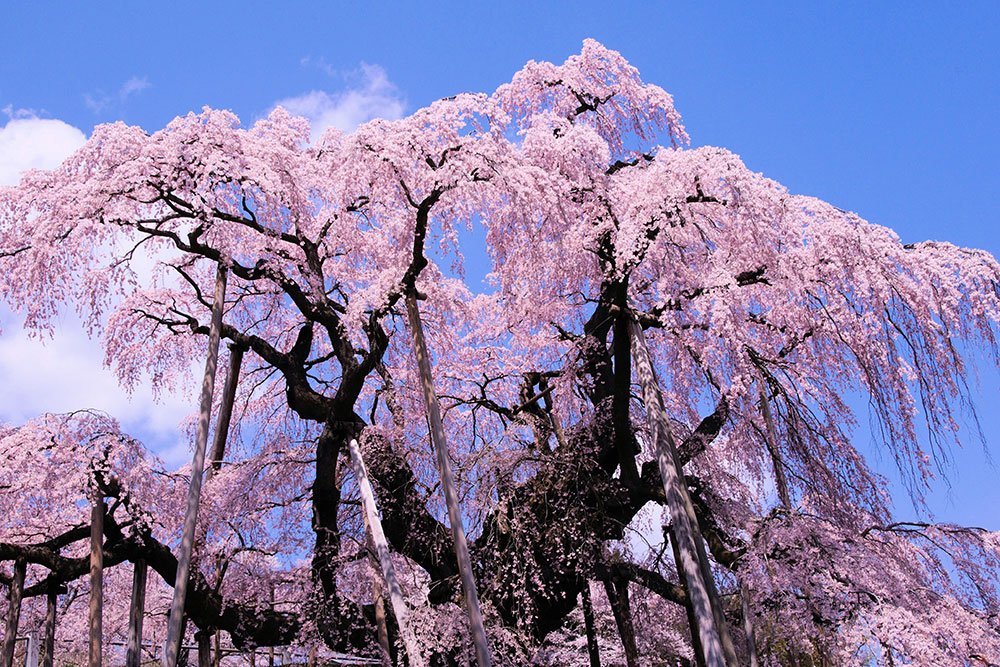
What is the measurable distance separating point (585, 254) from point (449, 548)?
17.2ft

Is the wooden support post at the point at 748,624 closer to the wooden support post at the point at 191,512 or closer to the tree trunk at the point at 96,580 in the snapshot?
the wooden support post at the point at 191,512

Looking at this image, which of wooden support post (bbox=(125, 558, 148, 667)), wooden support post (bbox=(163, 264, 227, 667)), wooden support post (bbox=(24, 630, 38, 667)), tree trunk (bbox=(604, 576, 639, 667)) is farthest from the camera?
tree trunk (bbox=(604, 576, 639, 667))

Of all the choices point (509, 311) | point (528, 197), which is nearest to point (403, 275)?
point (528, 197)

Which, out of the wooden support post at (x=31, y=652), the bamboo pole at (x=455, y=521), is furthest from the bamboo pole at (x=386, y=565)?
the wooden support post at (x=31, y=652)

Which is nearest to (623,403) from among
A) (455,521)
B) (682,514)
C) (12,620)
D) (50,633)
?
(682,514)

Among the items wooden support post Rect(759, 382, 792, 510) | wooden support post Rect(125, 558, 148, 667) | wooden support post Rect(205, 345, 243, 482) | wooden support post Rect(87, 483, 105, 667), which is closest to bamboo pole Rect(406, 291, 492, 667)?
wooden support post Rect(205, 345, 243, 482)

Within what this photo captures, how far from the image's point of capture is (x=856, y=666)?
8.71 m

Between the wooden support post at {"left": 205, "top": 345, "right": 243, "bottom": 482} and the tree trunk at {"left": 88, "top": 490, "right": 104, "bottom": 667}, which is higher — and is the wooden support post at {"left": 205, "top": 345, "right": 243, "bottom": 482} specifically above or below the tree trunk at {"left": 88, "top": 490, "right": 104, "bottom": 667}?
above

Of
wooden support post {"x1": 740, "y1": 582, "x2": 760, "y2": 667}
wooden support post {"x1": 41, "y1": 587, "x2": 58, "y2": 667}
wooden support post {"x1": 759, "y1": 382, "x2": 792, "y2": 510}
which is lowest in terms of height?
wooden support post {"x1": 740, "y1": 582, "x2": 760, "y2": 667}

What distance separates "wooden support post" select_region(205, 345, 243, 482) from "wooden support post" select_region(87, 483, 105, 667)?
1.55 meters

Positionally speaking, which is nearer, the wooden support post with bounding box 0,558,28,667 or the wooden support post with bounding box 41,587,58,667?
→ the wooden support post with bounding box 41,587,58,667

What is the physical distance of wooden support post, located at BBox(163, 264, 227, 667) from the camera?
8805mm

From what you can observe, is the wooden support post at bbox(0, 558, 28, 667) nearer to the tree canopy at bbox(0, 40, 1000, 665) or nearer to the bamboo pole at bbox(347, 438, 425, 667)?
the tree canopy at bbox(0, 40, 1000, 665)

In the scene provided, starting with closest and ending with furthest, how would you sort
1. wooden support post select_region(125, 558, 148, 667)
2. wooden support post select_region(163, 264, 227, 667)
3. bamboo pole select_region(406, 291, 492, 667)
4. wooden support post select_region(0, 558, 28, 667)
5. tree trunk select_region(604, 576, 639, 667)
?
wooden support post select_region(163, 264, 227, 667)
bamboo pole select_region(406, 291, 492, 667)
wooden support post select_region(125, 558, 148, 667)
wooden support post select_region(0, 558, 28, 667)
tree trunk select_region(604, 576, 639, 667)
